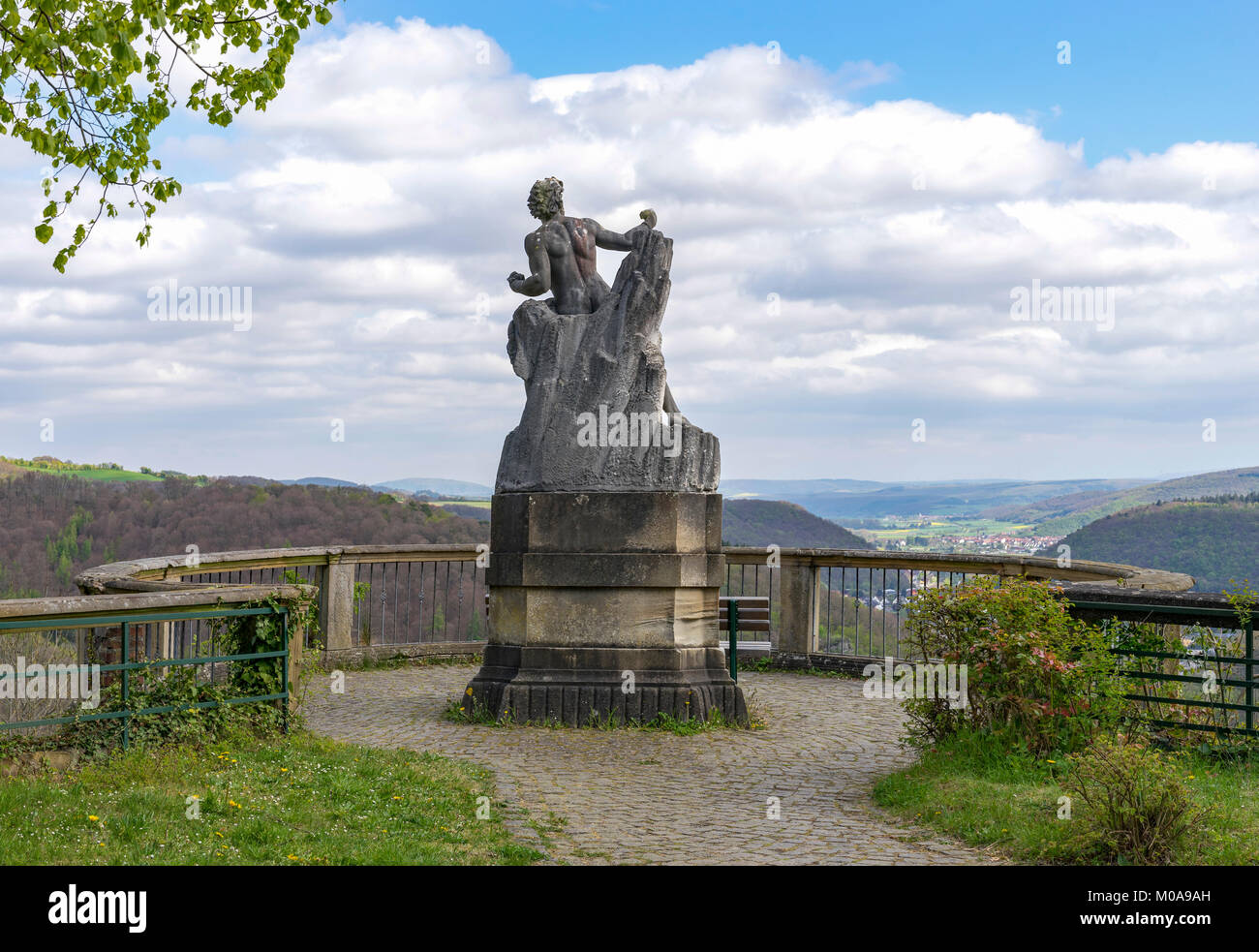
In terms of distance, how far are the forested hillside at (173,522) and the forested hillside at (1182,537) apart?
13056 millimetres

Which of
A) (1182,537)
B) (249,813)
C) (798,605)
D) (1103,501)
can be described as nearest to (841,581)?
(798,605)

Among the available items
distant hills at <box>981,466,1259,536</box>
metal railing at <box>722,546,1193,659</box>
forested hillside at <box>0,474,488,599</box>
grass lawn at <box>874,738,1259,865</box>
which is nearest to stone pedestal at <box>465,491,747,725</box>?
metal railing at <box>722,546,1193,659</box>

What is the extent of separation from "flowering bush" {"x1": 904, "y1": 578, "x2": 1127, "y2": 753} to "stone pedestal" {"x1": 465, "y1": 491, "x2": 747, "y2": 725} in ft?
9.93

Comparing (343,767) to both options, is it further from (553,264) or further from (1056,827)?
(553,264)

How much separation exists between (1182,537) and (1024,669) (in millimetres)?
20166

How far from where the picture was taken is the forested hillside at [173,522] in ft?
75.8

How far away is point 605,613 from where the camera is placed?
11.0 metres

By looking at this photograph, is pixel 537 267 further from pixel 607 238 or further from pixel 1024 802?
pixel 1024 802

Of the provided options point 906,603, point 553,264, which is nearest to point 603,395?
point 553,264

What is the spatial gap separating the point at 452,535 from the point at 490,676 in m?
11.1

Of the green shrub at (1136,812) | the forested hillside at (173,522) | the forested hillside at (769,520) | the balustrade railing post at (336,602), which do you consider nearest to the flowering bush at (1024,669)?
the green shrub at (1136,812)

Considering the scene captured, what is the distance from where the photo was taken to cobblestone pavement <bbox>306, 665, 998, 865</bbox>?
6539 mm

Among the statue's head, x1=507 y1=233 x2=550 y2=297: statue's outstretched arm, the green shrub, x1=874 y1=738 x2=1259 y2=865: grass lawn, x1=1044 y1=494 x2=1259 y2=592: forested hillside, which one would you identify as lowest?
x1=874 y1=738 x2=1259 y2=865: grass lawn

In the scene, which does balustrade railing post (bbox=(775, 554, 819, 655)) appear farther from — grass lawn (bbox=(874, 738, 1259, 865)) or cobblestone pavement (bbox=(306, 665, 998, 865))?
grass lawn (bbox=(874, 738, 1259, 865))
